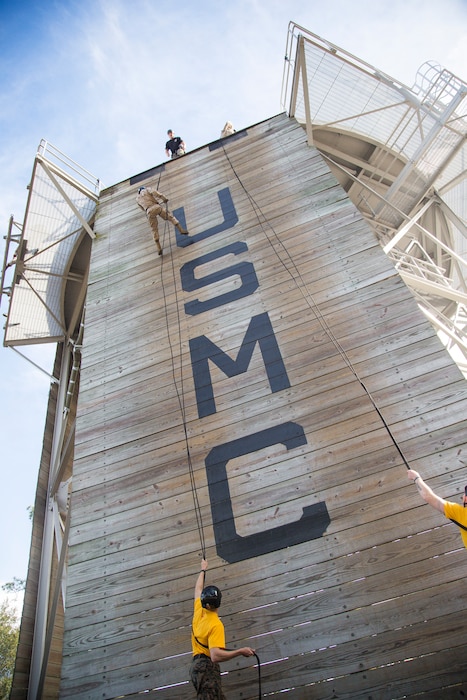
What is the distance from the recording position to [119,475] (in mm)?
6375

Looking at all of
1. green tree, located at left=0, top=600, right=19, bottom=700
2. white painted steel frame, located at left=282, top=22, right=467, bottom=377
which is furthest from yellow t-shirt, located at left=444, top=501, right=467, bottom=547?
green tree, located at left=0, top=600, right=19, bottom=700

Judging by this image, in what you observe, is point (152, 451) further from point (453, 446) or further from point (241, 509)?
point (453, 446)

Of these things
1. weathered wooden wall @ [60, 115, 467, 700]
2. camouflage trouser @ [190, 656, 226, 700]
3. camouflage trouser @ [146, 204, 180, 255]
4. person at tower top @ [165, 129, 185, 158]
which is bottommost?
camouflage trouser @ [190, 656, 226, 700]

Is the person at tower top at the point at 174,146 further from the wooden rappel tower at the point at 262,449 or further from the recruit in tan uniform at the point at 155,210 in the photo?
the recruit in tan uniform at the point at 155,210

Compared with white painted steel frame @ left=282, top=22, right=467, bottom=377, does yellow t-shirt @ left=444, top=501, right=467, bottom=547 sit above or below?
below

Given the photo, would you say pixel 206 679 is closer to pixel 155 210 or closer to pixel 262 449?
pixel 262 449

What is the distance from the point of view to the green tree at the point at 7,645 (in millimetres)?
24103

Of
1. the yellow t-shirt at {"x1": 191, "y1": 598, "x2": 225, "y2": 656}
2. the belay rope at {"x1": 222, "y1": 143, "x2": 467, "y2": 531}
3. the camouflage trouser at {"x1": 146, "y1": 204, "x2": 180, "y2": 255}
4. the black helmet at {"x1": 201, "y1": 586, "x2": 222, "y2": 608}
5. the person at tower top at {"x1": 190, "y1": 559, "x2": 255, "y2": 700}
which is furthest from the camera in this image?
the camouflage trouser at {"x1": 146, "y1": 204, "x2": 180, "y2": 255}

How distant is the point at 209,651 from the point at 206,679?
0.19 m

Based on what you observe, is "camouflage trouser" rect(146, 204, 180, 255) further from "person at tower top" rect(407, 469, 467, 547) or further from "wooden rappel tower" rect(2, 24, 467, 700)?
"person at tower top" rect(407, 469, 467, 547)

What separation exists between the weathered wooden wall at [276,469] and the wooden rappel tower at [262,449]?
2 centimetres

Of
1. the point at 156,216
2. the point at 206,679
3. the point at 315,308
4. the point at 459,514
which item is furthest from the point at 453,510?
the point at 156,216

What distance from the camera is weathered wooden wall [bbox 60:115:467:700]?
14.5 feet

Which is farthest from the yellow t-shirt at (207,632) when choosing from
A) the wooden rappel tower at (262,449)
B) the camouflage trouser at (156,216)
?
the camouflage trouser at (156,216)
